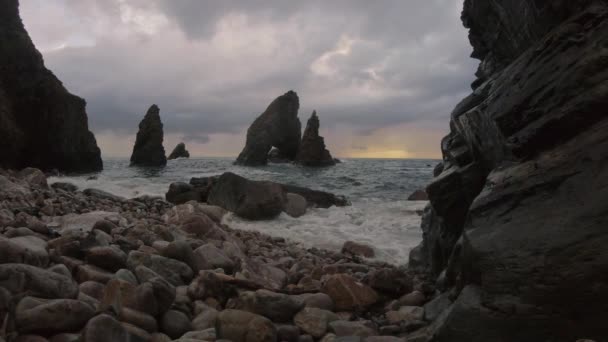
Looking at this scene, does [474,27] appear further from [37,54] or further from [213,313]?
[37,54]

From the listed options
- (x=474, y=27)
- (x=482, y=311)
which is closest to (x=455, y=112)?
(x=474, y=27)

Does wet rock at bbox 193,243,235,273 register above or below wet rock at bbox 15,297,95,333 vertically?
below

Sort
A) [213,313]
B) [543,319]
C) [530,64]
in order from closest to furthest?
[543,319]
[213,313]
[530,64]

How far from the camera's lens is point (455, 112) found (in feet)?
20.9

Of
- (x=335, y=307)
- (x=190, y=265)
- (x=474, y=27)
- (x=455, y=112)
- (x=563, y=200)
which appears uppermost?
(x=474, y=27)

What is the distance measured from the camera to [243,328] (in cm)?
304

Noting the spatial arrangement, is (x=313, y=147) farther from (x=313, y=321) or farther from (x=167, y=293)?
(x=167, y=293)

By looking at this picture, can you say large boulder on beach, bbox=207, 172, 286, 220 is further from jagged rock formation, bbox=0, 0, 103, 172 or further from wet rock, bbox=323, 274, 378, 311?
jagged rock formation, bbox=0, 0, 103, 172

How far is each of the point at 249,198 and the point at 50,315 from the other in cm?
891

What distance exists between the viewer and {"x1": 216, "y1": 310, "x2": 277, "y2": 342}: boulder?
9.89ft

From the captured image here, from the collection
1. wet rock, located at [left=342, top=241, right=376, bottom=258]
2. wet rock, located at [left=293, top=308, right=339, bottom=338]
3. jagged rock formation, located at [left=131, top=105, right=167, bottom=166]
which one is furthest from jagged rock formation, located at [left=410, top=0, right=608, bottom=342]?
jagged rock formation, located at [left=131, top=105, right=167, bottom=166]

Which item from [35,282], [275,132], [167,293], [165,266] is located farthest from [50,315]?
[275,132]

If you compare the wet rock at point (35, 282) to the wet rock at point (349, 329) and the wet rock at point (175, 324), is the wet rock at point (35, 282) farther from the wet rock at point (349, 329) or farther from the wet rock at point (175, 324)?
the wet rock at point (349, 329)

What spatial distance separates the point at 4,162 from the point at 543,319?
91.3 feet
